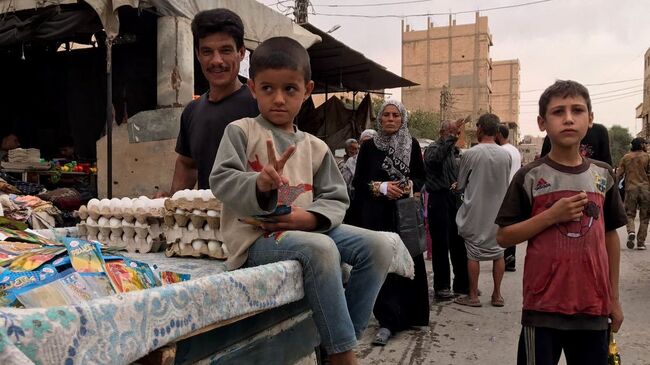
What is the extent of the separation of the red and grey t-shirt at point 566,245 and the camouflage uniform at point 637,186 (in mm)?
7311

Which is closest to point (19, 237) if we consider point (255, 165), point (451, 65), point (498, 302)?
point (255, 165)

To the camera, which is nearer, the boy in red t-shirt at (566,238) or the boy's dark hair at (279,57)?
the boy's dark hair at (279,57)

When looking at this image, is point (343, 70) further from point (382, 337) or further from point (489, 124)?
point (382, 337)

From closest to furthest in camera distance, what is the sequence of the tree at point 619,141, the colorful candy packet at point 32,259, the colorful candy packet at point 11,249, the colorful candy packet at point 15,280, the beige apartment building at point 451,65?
the colorful candy packet at point 15,280 → the colorful candy packet at point 32,259 → the colorful candy packet at point 11,249 → the tree at point 619,141 → the beige apartment building at point 451,65

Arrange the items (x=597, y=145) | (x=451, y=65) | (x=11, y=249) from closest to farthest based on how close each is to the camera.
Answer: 1. (x=11, y=249)
2. (x=597, y=145)
3. (x=451, y=65)

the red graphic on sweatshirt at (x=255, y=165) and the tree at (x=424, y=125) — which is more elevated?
the tree at (x=424, y=125)

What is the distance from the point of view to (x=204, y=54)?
94.2 inches

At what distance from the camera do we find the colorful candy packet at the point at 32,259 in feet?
4.09

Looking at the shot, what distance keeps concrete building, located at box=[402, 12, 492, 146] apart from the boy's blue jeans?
55.5 meters

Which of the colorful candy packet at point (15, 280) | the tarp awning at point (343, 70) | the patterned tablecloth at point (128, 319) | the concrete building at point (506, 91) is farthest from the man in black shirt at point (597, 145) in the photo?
the concrete building at point (506, 91)

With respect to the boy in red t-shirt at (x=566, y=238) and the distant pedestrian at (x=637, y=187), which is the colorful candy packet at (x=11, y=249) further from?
the distant pedestrian at (x=637, y=187)

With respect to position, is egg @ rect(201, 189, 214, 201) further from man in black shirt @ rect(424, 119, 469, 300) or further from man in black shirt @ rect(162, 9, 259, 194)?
man in black shirt @ rect(424, 119, 469, 300)

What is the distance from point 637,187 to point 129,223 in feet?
28.2

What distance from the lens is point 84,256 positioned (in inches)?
52.1
